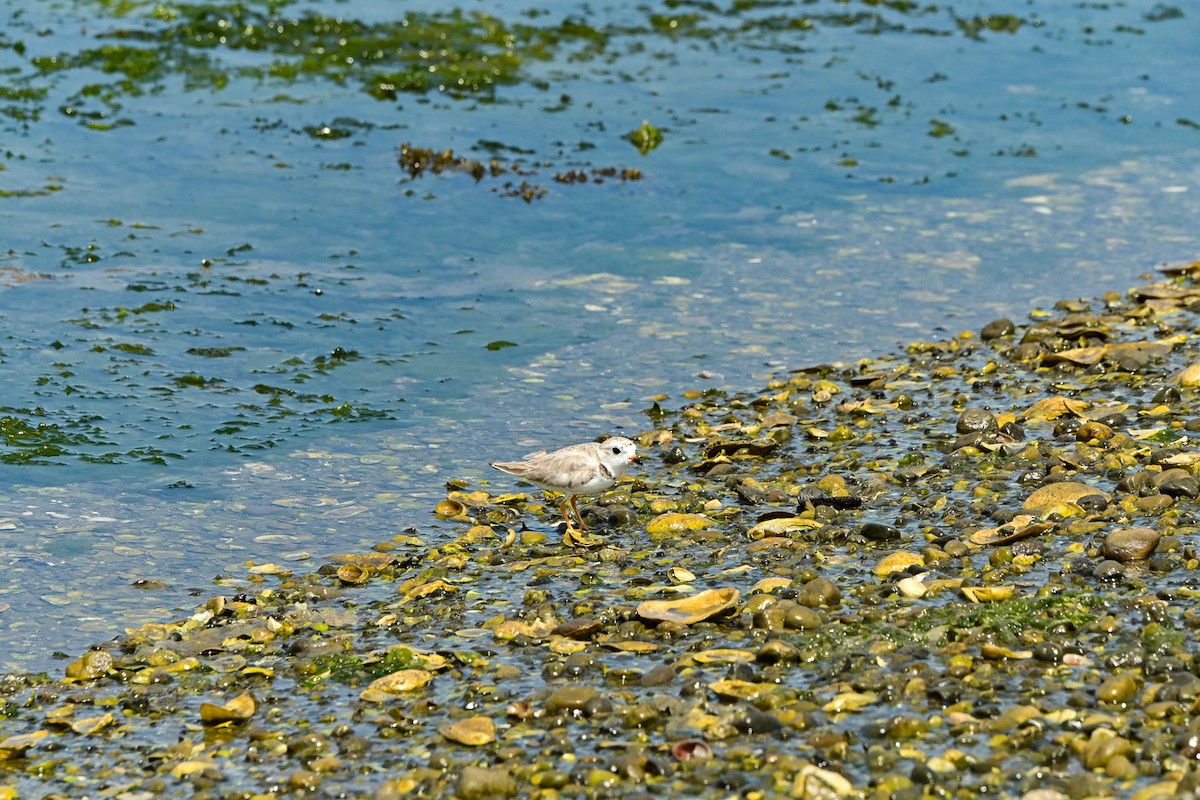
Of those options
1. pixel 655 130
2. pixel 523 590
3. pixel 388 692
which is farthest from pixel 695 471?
pixel 655 130

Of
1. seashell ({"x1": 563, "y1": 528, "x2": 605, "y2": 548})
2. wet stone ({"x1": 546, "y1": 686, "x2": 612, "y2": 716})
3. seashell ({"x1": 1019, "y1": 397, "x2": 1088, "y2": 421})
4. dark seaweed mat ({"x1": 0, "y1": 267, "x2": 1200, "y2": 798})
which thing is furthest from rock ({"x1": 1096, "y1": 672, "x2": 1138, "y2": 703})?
seashell ({"x1": 1019, "y1": 397, "x2": 1088, "y2": 421})

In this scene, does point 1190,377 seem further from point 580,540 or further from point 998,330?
point 580,540

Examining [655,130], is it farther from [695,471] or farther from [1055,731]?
[1055,731]

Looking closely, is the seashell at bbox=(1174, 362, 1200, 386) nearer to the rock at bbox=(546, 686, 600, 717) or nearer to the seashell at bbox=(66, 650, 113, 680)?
the rock at bbox=(546, 686, 600, 717)

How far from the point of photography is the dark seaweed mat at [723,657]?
7.54 metres

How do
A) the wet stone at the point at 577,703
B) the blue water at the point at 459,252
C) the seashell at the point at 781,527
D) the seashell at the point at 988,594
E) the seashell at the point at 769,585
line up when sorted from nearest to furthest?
the wet stone at the point at 577,703 → the seashell at the point at 988,594 → the seashell at the point at 769,585 → the seashell at the point at 781,527 → the blue water at the point at 459,252

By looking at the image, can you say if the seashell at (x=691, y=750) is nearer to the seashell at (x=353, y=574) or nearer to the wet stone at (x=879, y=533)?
the wet stone at (x=879, y=533)

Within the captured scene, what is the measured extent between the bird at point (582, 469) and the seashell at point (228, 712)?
364 centimetres

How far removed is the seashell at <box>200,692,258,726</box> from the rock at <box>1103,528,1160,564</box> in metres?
5.87

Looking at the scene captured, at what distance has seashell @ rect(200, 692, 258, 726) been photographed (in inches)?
336

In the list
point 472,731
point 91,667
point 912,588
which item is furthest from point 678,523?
point 91,667

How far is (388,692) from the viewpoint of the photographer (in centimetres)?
881

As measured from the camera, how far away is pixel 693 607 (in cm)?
950

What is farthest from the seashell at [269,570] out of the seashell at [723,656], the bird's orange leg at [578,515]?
the seashell at [723,656]
